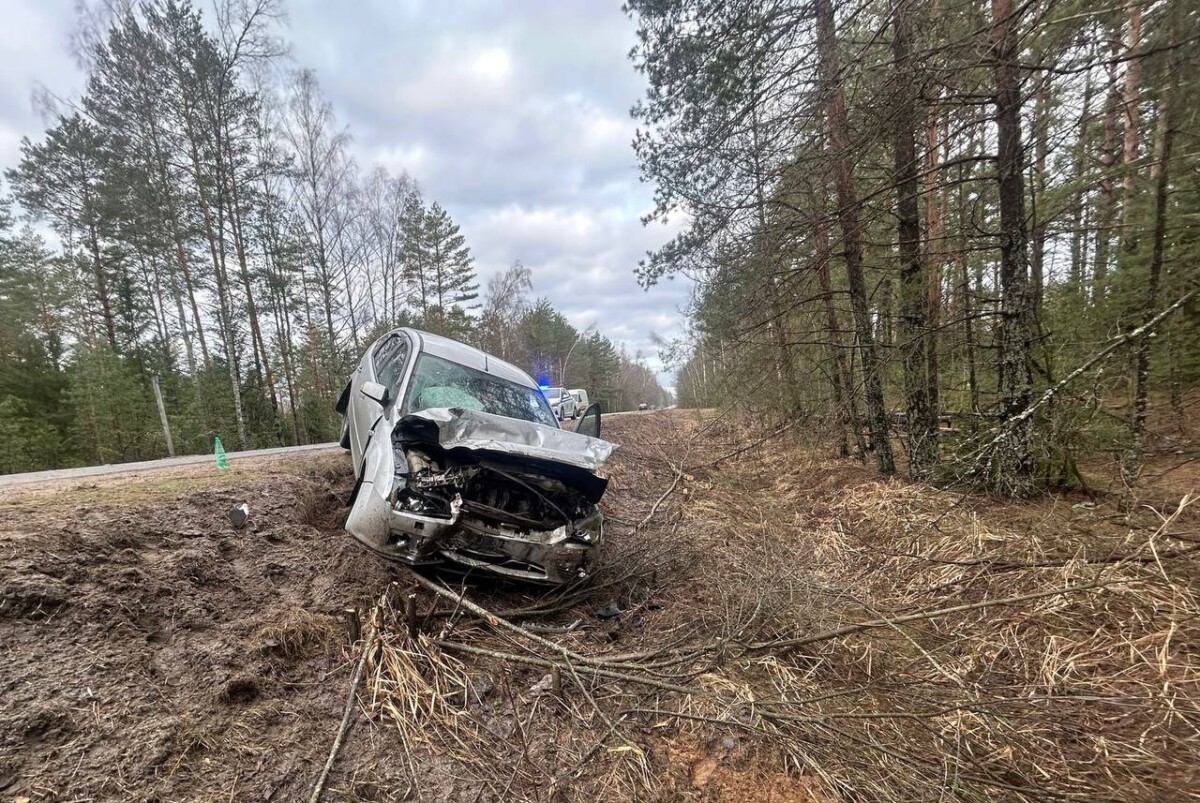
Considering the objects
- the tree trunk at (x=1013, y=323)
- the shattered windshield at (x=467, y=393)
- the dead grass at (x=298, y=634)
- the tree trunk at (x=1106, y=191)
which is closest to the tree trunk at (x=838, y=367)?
the tree trunk at (x=1013, y=323)

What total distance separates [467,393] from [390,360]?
1401 millimetres

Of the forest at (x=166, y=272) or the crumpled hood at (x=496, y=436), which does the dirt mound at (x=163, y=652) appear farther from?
the forest at (x=166, y=272)

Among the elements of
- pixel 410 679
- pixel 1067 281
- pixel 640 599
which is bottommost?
pixel 640 599

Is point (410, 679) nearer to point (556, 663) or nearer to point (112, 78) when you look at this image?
point (556, 663)

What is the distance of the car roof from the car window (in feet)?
0.64

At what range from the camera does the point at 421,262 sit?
2630 centimetres

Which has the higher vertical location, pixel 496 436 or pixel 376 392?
A: pixel 376 392

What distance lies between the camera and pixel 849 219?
580 cm

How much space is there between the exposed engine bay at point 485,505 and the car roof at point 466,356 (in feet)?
5.38

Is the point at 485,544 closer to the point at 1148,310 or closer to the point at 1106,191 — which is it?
the point at 1148,310

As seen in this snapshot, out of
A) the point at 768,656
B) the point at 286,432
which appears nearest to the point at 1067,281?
the point at 768,656

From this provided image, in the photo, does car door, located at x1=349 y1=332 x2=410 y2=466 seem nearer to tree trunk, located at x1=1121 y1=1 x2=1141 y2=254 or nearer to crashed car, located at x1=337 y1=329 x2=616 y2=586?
crashed car, located at x1=337 y1=329 x2=616 y2=586

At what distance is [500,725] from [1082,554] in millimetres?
4354

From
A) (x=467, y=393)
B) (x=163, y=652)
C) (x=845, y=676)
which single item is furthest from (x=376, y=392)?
(x=845, y=676)
